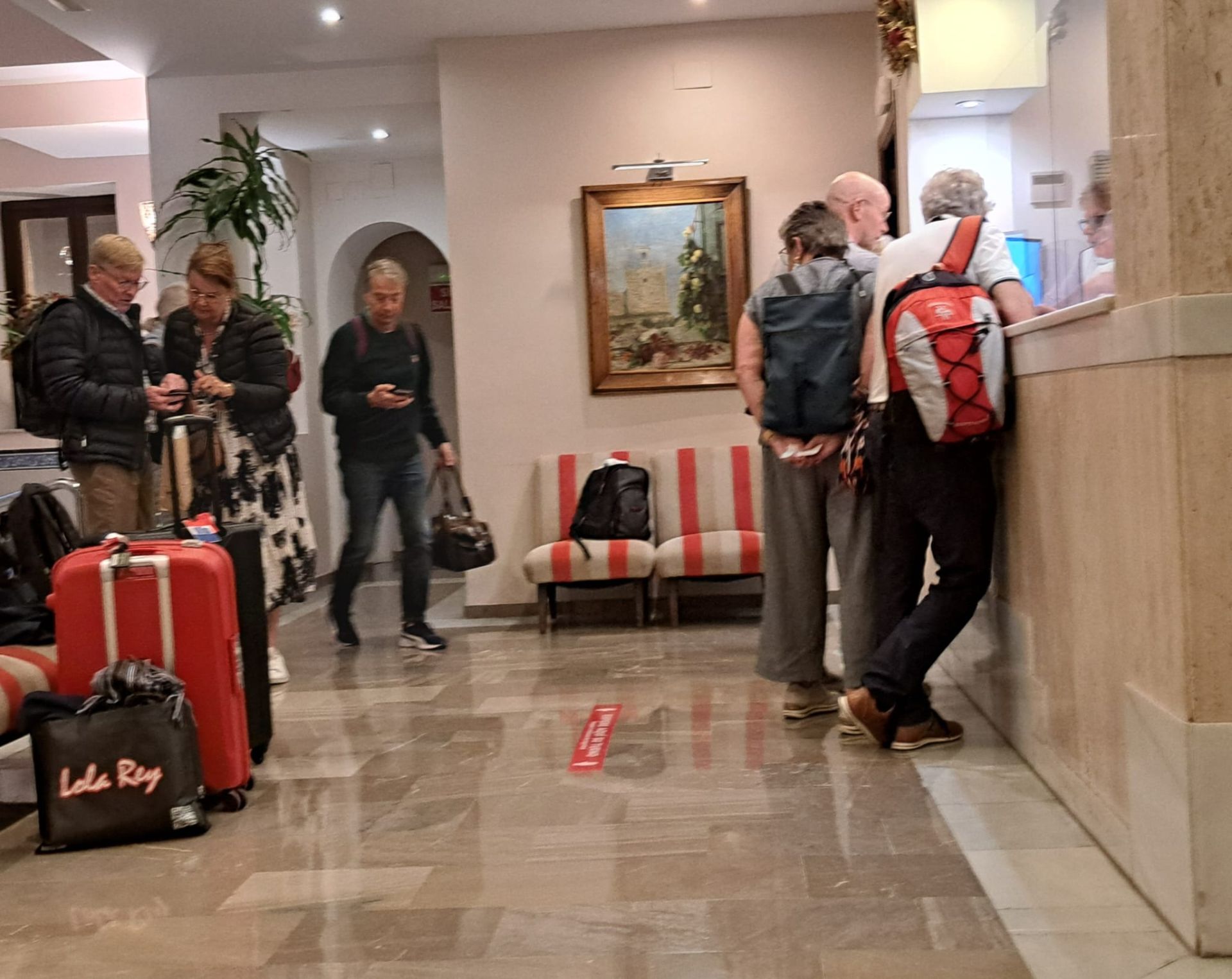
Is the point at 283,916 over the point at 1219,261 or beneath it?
beneath

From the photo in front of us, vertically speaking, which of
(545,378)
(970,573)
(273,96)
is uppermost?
(273,96)

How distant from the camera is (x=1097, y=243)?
9.36ft

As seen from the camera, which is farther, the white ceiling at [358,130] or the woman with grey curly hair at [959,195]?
the white ceiling at [358,130]

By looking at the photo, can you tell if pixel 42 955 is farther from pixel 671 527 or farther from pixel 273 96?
pixel 273 96

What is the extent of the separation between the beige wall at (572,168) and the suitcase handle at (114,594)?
3.70 m

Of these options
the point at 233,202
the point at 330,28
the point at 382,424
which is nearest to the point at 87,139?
the point at 233,202

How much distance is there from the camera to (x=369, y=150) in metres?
9.23

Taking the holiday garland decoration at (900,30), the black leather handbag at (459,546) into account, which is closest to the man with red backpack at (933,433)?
the holiday garland decoration at (900,30)

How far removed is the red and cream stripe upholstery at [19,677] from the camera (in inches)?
127

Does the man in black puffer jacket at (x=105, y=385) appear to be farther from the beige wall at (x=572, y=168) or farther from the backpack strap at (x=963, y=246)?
the backpack strap at (x=963, y=246)

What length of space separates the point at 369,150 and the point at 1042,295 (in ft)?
21.5

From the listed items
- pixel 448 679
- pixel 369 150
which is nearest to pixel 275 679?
pixel 448 679

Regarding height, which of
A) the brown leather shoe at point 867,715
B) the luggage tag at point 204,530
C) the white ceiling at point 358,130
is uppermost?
the white ceiling at point 358,130

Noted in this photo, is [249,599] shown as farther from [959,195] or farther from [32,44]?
[32,44]
